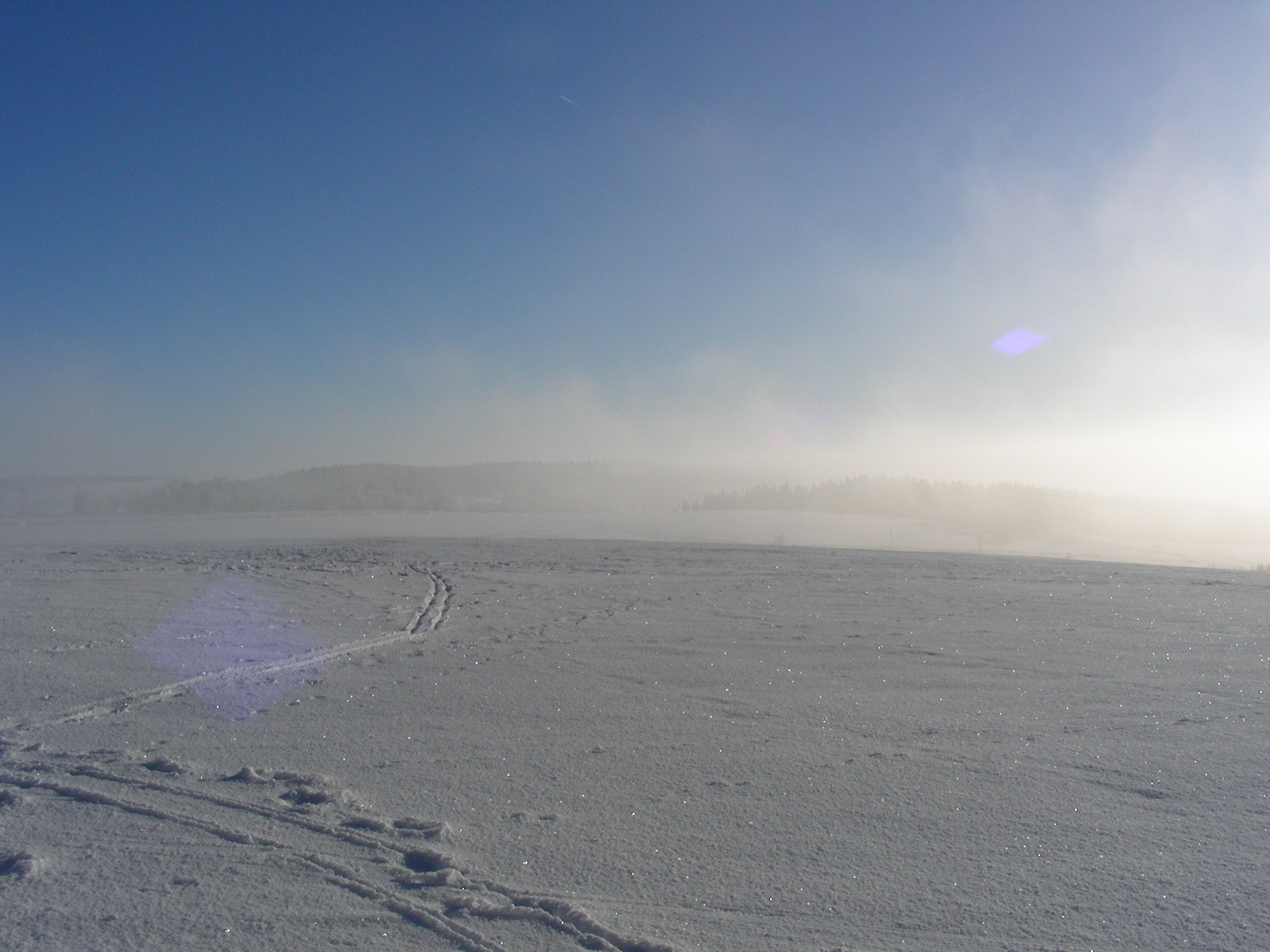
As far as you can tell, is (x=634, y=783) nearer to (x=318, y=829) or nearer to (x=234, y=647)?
(x=318, y=829)

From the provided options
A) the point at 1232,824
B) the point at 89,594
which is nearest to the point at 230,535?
the point at 89,594

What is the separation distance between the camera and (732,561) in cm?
1542

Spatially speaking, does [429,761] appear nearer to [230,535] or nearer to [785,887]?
[785,887]

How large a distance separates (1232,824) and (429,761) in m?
4.03

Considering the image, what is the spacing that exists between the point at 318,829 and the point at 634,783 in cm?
157

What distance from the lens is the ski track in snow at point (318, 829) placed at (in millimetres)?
2855

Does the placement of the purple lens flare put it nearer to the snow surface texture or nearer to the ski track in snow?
the snow surface texture

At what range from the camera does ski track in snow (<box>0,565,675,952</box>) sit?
2.86 metres

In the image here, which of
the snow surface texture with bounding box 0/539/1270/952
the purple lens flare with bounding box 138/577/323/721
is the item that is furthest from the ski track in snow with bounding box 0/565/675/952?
the purple lens flare with bounding box 138/577/323/721

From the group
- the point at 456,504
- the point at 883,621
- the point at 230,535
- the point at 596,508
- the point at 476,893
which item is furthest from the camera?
the point at 456,504

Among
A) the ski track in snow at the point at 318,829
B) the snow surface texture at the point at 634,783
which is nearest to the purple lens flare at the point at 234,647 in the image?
the snow surface texture at the point at 634,783

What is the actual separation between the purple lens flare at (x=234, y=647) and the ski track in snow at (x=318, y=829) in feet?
3.52

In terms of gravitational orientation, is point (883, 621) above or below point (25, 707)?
above

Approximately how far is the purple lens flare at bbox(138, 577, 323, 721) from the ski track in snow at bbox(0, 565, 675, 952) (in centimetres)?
107
